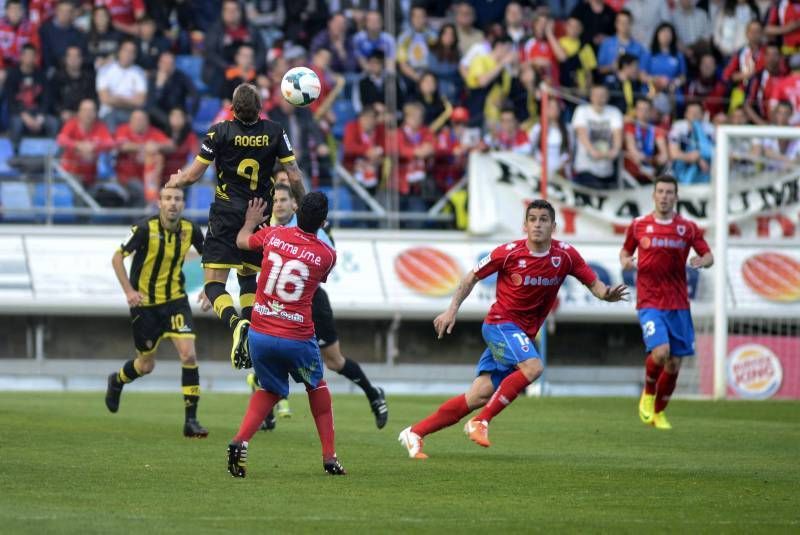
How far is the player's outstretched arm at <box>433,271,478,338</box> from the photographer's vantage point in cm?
1052

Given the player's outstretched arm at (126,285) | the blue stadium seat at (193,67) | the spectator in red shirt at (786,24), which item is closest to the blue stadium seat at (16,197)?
the blue stadium seat at (193,67)

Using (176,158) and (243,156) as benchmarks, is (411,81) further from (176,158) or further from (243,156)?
(243,156)

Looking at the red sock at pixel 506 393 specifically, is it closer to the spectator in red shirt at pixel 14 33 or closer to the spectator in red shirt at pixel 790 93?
the spectator in red shirt at pixel 790 93

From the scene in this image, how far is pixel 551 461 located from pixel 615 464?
50 centimetres

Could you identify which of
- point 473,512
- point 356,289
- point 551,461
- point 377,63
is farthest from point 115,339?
point 473,512

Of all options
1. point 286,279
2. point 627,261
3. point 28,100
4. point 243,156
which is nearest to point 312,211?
point 286,279

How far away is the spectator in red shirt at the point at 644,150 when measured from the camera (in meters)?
21.8

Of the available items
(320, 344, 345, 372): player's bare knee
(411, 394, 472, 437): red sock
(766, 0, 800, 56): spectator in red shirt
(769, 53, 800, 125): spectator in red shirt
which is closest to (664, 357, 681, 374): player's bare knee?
(320, 344, 345, 372): player's bare knee

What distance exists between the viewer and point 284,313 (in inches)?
374

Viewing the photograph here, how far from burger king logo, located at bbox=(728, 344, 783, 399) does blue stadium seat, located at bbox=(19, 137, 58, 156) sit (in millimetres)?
10262

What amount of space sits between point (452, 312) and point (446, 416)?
0.88m

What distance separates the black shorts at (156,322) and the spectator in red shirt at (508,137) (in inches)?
379

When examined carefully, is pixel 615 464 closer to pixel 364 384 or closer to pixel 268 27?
pixel 364 384

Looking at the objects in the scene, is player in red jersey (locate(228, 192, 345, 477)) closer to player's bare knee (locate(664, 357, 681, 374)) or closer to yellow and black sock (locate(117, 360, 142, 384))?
yellow and black sock (locate(117, 360, 142, 384))
